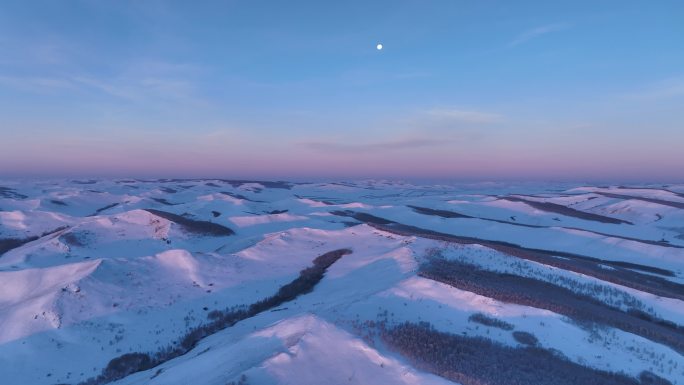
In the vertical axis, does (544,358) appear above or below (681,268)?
above

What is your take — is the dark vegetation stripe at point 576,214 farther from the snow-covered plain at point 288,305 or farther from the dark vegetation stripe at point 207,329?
the dark vegetation stripe at point 207,329

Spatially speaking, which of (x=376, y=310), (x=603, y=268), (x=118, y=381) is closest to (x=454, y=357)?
(x=376, y=310)

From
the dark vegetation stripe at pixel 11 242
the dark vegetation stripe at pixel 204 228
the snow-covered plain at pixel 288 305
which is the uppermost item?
the snow-covered plain at pixel 288 305

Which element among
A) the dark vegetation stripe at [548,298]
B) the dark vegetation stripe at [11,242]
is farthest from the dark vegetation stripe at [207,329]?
the dark vegetation stripe at [11,242]

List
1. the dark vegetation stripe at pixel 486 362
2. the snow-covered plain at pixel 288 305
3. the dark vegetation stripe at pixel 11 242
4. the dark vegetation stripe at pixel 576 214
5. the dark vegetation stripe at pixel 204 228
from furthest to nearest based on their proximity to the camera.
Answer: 1. the dark vegetation stripe at pixel 576 214
2. the dark vegetation stripe at pixel 204 228
3. the dark vegetation stripe at pixel 11 242
4. the snow-covered plain at pixel 288 305
5. the dark vegetation stripe at pixel 486 362

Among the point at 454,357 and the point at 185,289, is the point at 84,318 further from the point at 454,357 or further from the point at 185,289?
the point at 454,357

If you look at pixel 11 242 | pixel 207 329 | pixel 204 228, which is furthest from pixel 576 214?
pixel 11 242
